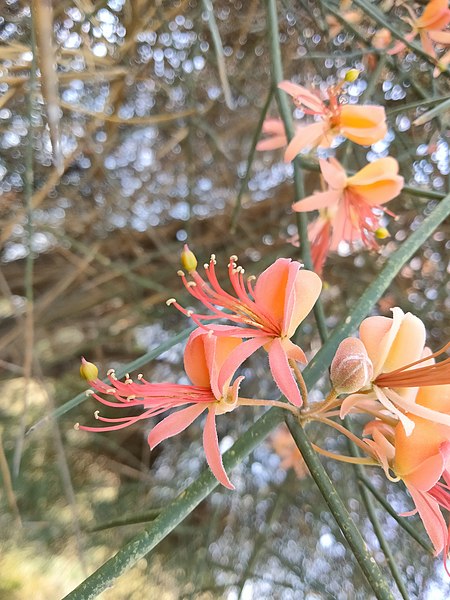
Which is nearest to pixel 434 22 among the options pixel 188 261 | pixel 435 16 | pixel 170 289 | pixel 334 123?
pixel 435 16

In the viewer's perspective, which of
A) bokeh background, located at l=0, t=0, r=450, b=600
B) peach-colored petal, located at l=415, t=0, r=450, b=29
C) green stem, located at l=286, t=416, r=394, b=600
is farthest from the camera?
bokeh background, located at l=0, t=0, r=450, b=600

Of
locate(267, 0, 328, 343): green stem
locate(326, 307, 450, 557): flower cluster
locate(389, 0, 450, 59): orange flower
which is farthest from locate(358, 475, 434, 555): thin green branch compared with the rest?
locate(389, 0, 450, 59): orange flower

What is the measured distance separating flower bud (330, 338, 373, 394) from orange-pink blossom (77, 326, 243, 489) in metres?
0.04

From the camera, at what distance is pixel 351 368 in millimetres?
297

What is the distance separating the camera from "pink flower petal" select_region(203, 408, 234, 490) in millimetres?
286

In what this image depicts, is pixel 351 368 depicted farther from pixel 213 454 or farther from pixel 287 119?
pixel 287 119

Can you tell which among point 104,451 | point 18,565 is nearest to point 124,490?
point 104,451

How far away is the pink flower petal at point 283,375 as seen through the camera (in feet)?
0.94

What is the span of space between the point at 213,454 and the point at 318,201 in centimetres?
26

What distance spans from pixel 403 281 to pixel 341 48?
419mm

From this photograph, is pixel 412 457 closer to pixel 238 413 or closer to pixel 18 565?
pixel 238 413

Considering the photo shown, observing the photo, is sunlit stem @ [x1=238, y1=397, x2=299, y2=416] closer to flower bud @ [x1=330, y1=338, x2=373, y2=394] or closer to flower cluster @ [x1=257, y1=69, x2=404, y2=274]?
flower bud @ [x1=330, y1=338, x2=373, y2=394]

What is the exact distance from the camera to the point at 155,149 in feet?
3.93

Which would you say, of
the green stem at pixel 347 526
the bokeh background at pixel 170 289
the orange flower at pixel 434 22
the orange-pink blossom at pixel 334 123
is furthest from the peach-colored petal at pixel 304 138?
the bokeh background at pixel 170 289
